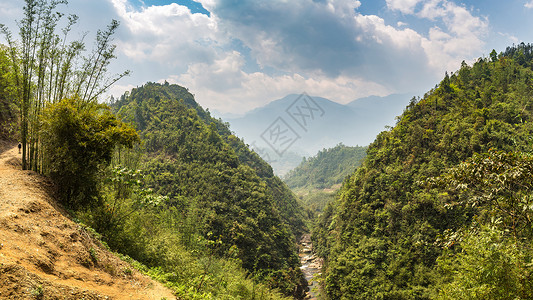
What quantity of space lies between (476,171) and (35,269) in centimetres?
871

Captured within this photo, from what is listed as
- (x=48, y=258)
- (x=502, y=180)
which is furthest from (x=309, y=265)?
(x=48, y=258)

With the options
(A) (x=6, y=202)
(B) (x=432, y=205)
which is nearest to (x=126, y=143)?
(A) (x=6, y=202)

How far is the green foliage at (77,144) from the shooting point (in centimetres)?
818

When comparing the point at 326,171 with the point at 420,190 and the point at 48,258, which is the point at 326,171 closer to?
the point at 420,190

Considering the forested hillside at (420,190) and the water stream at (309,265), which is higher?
the forested hillside at (420,190)

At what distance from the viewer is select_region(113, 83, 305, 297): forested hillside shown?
1258 inches

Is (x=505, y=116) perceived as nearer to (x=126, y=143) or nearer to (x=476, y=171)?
(x=476, y=171)

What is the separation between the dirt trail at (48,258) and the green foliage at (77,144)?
2.57 feet

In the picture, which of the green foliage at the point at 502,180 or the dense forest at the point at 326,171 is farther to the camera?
the dense forest at the point at 326,171

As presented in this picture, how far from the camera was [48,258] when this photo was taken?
509 centimetres

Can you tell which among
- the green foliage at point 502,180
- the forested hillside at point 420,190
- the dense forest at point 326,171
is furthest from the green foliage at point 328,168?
the green foliage at point 502,180

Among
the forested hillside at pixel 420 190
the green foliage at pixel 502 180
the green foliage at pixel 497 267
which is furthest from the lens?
the forested hillside at pixel 420 190

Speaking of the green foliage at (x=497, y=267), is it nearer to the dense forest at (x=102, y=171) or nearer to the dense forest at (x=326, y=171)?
the dense forest at (x=102, y=171)

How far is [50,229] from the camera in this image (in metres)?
6.09
